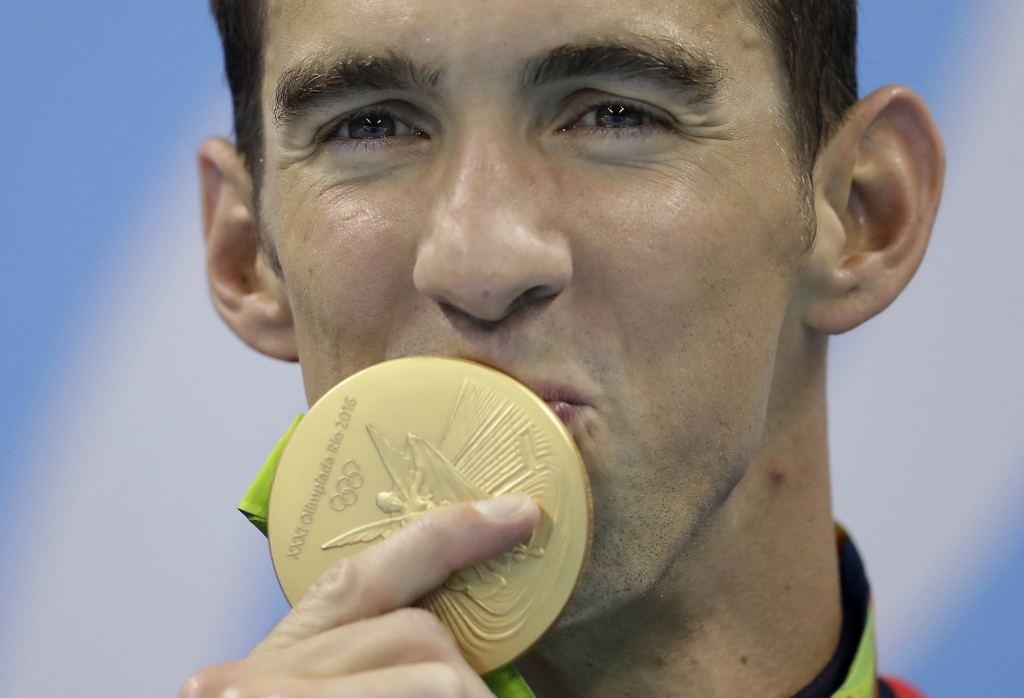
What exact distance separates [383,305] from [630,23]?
458mm

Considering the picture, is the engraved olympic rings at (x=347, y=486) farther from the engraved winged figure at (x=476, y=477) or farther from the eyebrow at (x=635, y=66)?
the eyebrow at (x=635, y=66)

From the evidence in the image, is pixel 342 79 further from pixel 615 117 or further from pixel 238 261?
pixel 238 261

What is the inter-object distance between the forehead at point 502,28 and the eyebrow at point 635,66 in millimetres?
11

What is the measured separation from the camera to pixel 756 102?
175 centimetres

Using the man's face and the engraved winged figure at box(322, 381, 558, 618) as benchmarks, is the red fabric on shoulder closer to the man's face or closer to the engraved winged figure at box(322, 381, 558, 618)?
the man's face

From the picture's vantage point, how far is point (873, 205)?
77.5 inches

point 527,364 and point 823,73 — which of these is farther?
point 823,73

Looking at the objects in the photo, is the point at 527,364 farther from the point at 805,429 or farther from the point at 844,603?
the point at 844,603

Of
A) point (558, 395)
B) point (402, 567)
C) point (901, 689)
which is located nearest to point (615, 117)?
point (558, 395)

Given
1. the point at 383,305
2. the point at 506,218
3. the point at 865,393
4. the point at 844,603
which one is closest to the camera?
the point at 506,218

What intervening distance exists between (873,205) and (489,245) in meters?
0.70

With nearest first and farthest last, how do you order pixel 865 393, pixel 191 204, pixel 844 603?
pixel 844 603 < pixel 865 393 < pixel 191 204

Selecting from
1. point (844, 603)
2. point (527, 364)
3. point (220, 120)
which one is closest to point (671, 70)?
point (527, 364)

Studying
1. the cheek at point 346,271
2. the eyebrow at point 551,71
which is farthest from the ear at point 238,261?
the eyebrow at point 551,71
